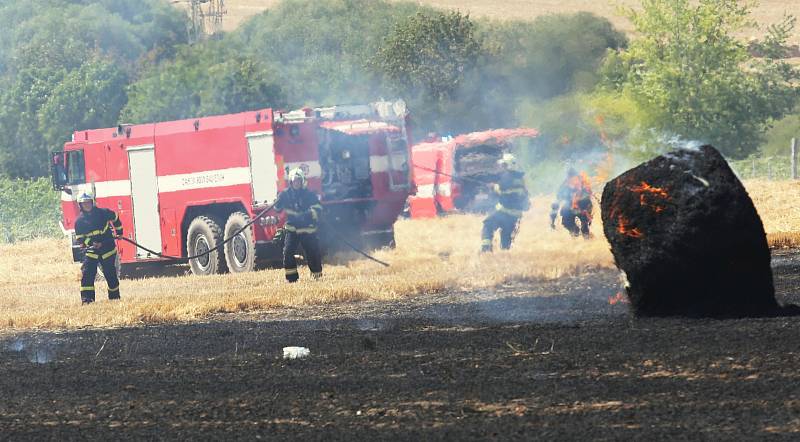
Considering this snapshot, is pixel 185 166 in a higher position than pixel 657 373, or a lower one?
higher

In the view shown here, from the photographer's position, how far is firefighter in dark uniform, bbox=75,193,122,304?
18875mm

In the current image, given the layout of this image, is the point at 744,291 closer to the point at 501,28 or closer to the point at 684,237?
the point at 684,237

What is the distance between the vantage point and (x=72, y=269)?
90.4 feet

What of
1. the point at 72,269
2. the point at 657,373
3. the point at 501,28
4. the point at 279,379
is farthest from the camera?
the point at 501,28

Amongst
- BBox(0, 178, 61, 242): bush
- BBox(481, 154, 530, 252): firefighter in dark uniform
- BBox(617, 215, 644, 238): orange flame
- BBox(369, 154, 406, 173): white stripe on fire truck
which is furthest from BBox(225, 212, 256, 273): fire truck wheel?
BBox(0, 178, 61, 242): bush

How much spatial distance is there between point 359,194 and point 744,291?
45.2ft

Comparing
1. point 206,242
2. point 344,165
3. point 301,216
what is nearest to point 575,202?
point 344,165

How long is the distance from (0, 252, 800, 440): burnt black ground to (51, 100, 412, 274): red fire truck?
9.84 m

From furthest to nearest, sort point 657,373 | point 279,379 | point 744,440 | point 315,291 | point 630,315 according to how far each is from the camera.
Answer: point 315,291 < point 630,315 < point 279,379 < point 657,373 < point 744,440

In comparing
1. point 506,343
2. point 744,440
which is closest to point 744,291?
point 506,343

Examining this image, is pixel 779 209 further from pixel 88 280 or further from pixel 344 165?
pixel 88 280

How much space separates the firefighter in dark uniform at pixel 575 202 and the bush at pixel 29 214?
2193cm

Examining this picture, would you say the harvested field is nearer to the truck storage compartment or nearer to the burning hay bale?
the burning hay bale

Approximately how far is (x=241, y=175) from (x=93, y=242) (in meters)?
5.42
